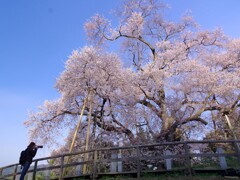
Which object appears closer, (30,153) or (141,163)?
(30,153)

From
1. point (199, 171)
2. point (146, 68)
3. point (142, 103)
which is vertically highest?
point (146, 68)

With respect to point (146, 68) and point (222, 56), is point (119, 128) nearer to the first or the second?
point (146, 68)

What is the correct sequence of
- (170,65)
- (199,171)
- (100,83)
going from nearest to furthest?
(199,171) → (100,83) → (170,65)

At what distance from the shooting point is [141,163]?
902 centimetres

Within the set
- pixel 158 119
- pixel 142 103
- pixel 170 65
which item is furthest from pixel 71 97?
pixel 170 65

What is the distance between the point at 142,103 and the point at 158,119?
5.10 feet

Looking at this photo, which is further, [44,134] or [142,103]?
[44,134]

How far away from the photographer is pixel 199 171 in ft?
24.1

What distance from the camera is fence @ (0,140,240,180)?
6.96 m

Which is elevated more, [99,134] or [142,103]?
[142,103]

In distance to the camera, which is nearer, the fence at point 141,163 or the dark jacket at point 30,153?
the fence at point 141,163

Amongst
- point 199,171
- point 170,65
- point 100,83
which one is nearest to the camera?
point 199,171

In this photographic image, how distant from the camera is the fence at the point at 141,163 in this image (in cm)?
696

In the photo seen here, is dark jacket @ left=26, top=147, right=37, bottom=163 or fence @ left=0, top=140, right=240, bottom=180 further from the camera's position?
dark jacket @ left=26, top=147, right=37, bottom=163
